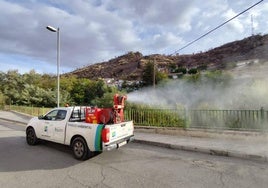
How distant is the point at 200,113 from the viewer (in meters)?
9.55

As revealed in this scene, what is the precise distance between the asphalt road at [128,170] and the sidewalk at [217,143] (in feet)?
1.11

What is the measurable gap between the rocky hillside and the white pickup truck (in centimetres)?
2619

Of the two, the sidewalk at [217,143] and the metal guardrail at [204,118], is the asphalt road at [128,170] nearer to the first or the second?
the sidewalk at [217,143]

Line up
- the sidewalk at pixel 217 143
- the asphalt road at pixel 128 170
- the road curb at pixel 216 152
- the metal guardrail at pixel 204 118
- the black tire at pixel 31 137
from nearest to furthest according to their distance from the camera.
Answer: the asphalt road at pixel 128 170 → the road curb at pixel 216 152 → the sidewalk at pixel 217 143 → the metal guardrail at pixel 204 118 → the black tire at pixel 31 137

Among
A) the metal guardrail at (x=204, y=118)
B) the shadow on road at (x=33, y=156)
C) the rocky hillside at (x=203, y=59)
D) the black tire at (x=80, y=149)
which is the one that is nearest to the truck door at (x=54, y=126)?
the shadow on road at (x=33, y=156)

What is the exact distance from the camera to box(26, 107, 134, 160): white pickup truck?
20.7 ft

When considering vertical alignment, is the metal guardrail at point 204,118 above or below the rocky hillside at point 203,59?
below

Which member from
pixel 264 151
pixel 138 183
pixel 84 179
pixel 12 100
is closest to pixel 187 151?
pixel 264 151

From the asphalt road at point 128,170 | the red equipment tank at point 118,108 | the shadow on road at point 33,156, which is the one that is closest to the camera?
the asphalt road at point 128,170

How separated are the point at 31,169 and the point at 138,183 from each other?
114 inches

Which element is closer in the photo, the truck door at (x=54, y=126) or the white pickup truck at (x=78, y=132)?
the white pickup truck at (x=78, y=132)

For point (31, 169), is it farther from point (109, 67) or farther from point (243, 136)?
point (109, 67)

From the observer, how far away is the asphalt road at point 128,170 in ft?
15.6

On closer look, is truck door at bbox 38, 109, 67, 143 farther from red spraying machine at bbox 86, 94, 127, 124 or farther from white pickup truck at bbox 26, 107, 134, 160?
red spraying machine at bbox 86, 94, 127, 124
